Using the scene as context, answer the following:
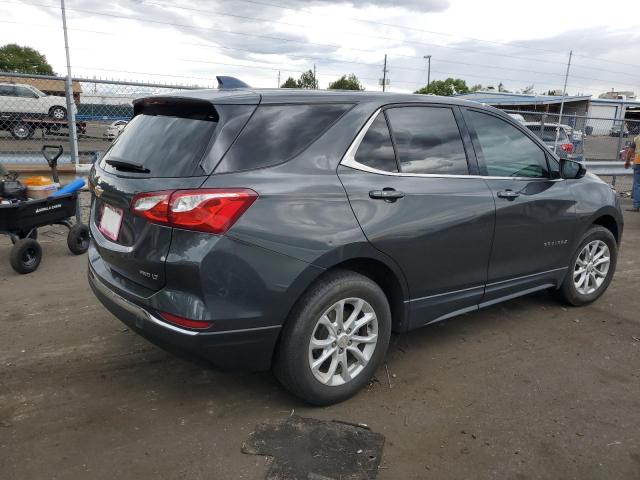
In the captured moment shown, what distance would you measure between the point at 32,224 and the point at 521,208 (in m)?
4.70

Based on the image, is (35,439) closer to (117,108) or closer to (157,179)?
(157,179)

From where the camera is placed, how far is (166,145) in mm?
2748

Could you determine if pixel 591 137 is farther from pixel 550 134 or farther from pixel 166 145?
pixel 166 145

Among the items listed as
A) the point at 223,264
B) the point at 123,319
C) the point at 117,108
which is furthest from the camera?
the point at 117,108

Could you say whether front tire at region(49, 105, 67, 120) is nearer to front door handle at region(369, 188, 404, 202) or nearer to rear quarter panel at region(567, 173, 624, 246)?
front door handle at region(369, 188, 404, 202)

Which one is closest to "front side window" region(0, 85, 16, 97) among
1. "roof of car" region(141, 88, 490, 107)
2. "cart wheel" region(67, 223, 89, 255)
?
"cart wheel" region(67, 223, 89, 255)

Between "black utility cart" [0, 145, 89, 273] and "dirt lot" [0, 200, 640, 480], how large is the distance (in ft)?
3.21

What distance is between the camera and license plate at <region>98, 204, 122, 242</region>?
9.18 feet

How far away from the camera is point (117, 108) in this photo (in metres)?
7.56

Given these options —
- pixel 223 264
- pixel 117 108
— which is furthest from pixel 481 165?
pixel 117 108

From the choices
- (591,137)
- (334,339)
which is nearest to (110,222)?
(334,339)

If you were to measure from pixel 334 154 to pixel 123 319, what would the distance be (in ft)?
4.78

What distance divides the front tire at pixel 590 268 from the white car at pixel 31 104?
649 cm

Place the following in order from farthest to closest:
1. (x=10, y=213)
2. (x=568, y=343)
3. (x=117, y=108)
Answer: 1. (x=117, y=108)
2. (x=10, y=213)
3. (x=568, y=343)
